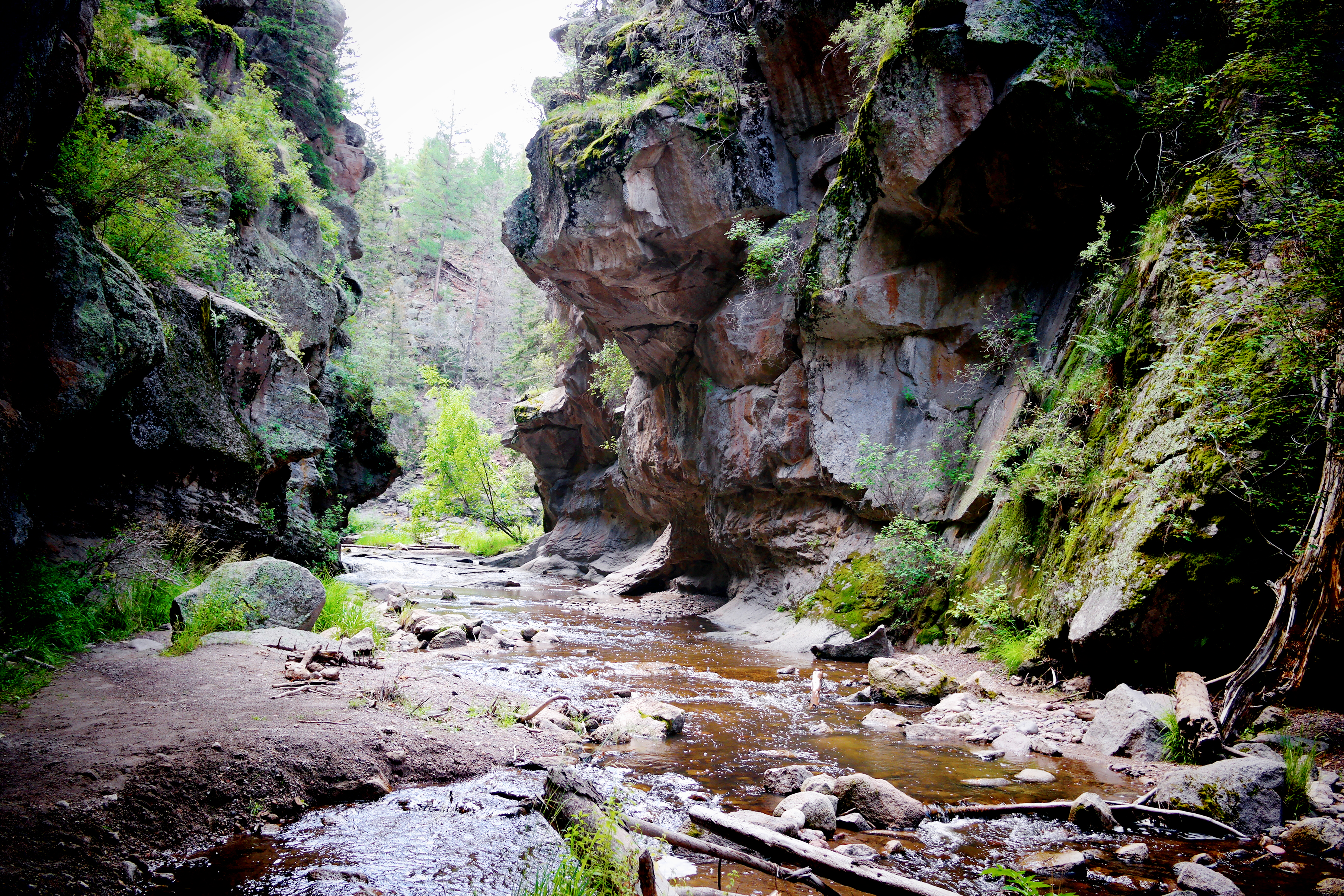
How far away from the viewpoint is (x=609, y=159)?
51.2 feet

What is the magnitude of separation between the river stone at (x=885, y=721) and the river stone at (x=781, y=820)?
2879 millimetres

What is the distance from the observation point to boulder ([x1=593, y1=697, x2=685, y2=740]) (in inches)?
229

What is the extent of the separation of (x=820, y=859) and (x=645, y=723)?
3.04 m

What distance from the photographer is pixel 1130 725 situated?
532 centimetres

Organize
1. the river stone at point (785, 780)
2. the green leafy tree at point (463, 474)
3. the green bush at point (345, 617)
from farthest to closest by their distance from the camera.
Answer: the green leafy tree at point (463, 474), the green bush at point (345, 617), the river stone at point (785, 780)

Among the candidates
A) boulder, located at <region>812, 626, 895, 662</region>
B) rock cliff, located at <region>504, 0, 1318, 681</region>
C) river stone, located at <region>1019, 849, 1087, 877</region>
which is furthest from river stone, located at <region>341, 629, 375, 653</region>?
rock cliff, located at <region>504, 0, 1318, 681</region>

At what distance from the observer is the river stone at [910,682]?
745 centimetres

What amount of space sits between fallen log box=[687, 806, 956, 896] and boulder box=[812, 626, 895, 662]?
702 centimetres

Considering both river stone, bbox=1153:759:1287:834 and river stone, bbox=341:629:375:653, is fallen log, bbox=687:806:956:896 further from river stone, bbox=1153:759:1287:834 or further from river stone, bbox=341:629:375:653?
river stone, bbox=341:629:375:653

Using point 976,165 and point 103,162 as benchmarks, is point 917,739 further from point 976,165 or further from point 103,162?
point 103,162

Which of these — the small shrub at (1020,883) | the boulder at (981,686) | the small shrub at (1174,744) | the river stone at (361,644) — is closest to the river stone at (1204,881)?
the small shrub at (1020,883)

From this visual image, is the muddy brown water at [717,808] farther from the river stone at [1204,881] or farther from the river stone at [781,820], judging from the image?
the river stone at [781,820]

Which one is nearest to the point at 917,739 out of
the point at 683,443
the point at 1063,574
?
the point at 1063,574

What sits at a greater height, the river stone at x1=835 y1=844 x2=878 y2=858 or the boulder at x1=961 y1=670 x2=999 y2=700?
the river stone at x1=835 y1=844 x2=878 y2=858
